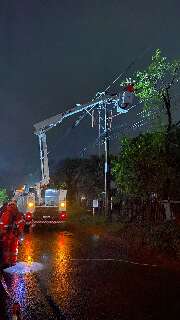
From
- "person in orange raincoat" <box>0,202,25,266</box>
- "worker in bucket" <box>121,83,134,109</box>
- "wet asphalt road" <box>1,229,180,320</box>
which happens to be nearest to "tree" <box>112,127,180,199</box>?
"worker in bucket" <box>121,83,134,109</box>

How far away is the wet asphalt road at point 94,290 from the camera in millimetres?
7852

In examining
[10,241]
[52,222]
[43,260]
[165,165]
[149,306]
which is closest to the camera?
[149,306]

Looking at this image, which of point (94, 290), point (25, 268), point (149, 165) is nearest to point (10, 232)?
point (25, 268)

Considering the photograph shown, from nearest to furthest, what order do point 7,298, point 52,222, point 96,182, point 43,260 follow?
point 7,298, point 43,260, point 52,222, point 96,182

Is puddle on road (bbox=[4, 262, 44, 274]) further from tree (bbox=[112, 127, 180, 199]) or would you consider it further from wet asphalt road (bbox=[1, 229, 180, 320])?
tree (bbox=[112, 127, 180, 199])

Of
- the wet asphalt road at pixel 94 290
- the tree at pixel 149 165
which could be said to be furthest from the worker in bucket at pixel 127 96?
the wet asphalt road at pixel 94 290

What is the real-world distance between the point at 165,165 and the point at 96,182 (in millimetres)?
32112

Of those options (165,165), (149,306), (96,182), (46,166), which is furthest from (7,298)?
(96,182)

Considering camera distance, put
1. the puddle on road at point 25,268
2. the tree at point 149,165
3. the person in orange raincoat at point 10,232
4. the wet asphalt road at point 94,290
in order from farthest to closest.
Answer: the tree at point 149,165, the puddle on road at point 25,268, the person in orange raincoat at point 10,232, the wet asphalt road at point 94,290

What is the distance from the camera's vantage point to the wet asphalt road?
7852 millimetres

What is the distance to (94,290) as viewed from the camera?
9.71 meters

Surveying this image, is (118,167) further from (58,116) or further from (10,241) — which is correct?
(10,241)

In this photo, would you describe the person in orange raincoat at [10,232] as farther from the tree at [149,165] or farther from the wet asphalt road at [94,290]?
the tree at [149,165]

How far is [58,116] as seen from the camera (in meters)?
28.3
